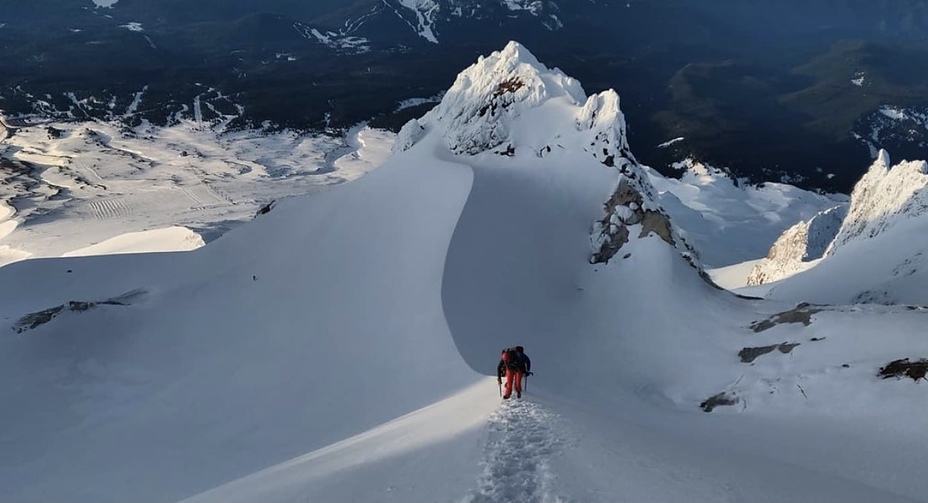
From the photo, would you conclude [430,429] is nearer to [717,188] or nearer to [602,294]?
[602,294]

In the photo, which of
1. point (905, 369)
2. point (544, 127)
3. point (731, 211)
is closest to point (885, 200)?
point (544, 127)

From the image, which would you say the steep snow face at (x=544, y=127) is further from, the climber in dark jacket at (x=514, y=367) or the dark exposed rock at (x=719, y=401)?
the climber in dark jacket at (x=514, y=367)

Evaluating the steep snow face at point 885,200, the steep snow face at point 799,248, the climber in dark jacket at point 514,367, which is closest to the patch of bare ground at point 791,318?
the climber in dark jacket at point 514,367

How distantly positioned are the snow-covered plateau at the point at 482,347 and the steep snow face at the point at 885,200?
0.23m

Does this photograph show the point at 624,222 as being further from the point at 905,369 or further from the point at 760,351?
the point at 905,369

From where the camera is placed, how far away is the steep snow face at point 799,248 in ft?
139

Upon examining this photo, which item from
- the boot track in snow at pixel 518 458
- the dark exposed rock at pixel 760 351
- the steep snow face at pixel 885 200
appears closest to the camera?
the boot track in snow at pixel 518 458

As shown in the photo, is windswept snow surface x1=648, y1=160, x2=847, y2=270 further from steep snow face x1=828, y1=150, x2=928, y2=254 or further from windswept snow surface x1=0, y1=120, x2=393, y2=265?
windswept snow surface x1=0, y1=120, x2=393, y2=265

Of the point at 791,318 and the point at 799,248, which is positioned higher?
the point at 791,318

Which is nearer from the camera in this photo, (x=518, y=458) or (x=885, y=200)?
(x=518, y=458)

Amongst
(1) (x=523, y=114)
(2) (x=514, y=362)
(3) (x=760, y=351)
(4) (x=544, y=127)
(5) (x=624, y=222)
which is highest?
(1) (x=523, y=114)

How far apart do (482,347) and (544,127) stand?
2363 centimetres

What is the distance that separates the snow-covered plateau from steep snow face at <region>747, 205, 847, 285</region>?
3.32 meters

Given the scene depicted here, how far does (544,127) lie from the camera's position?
1678 inches
